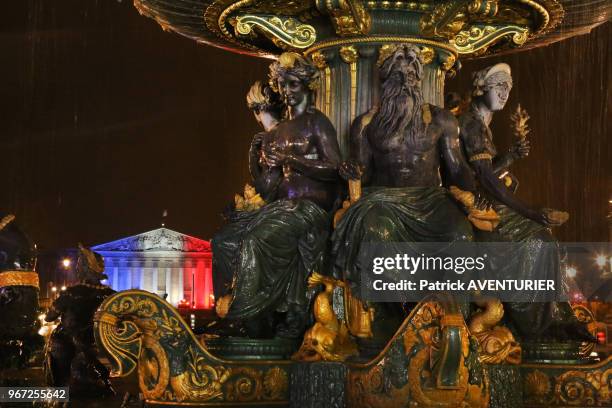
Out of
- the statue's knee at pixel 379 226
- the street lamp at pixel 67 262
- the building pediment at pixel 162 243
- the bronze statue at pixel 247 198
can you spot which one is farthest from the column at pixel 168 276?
the statue's knee at pixel 379 226

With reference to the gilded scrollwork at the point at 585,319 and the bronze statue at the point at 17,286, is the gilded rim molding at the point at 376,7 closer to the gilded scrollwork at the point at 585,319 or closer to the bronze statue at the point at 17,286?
the gilded scrollwork at the point at 585,319

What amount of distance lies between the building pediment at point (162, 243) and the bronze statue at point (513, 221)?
65.6 metres

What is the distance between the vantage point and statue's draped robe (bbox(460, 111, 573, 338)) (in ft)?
28.7

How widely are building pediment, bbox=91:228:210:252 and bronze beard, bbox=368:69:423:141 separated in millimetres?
66185

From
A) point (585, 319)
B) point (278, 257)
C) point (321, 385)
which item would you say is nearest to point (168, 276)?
point (585, 319)

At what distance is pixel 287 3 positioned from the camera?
9.66 metres

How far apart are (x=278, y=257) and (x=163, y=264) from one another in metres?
70.3

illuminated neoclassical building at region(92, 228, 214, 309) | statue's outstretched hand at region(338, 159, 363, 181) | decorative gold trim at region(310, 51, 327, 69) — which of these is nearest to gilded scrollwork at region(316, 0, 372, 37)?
decorative gold trim at region(310, 51, 327, 69)

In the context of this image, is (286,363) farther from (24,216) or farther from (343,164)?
(24,216)

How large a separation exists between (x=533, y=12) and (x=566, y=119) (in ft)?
32.2

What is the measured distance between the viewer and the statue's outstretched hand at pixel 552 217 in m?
8.98

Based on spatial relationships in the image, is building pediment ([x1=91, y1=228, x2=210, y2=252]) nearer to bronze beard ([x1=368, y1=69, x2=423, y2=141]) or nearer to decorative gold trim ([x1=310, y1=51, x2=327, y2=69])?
decorative gold trim ([x1=310, y1=51, x2=327, y2=69])

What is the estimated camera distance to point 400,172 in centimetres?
910

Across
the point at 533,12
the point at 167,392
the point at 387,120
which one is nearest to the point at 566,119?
the point at 533,12
